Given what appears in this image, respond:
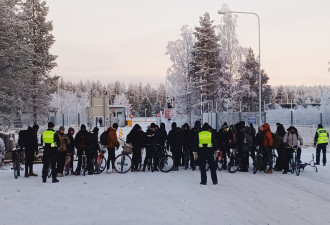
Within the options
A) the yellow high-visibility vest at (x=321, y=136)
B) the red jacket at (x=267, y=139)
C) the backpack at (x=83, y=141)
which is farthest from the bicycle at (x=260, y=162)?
the backpack at (x=83, y=141)

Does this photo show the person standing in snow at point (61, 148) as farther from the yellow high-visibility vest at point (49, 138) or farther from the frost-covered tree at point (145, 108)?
the frost-covered tree at point (145, 108)

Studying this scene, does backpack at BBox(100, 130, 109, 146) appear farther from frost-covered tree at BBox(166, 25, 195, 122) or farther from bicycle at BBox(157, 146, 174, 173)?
frost-covered tree at BBox(166, 25, 195, 122)

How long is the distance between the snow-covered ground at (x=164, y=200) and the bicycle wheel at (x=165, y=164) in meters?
1.18

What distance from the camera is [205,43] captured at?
5069 centimetres

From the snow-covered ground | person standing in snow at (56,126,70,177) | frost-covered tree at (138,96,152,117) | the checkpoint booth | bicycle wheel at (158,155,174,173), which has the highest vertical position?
frost-covered tree at (138,96,152,117)

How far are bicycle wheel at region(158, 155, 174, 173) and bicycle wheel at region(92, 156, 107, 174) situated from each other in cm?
227

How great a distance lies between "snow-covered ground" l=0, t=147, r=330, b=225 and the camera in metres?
8.27

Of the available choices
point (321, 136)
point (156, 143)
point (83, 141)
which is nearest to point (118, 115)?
point (321, 136)

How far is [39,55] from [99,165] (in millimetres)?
30897

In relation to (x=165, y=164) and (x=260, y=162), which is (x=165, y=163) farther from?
(x=260, y=162)

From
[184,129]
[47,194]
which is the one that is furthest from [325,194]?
[47,194]

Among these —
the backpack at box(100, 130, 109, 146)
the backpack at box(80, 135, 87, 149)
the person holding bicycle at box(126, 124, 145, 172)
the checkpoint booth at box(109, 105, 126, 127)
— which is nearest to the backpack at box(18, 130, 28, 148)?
the backpack at box(80, 135, 87, 149)

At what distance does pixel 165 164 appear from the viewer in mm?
15750

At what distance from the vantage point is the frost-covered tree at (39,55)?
140 feet
